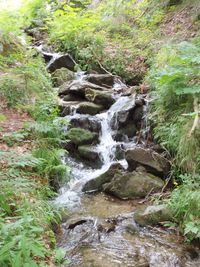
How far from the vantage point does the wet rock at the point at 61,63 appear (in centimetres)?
1018

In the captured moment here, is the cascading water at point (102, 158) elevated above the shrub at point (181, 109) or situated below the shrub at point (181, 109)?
below

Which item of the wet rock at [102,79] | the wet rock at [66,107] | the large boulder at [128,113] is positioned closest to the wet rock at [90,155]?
the large boulder at [128,113]

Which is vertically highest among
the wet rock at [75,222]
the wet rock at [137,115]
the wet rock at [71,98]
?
the wet rock at [71,98]

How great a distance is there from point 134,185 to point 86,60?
6230mm

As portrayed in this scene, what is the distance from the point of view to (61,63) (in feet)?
34.0

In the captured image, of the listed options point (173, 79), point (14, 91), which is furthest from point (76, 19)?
point (173, 79)

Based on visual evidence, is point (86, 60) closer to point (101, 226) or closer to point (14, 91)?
point (14, 91)

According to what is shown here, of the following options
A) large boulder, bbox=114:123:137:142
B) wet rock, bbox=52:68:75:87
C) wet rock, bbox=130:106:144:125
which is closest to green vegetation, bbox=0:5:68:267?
wet rock, bbox=52:68:75:87

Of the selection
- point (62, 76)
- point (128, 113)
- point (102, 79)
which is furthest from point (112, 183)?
point (62, 76)

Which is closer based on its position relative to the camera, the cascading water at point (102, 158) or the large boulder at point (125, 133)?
the cascading water at point (102, 158)

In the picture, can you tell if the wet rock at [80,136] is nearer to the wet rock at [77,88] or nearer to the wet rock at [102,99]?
the wet rock at [102,99]

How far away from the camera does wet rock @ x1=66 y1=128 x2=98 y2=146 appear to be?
22.0ft

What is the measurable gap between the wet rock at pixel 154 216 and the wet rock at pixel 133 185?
2.43 ft

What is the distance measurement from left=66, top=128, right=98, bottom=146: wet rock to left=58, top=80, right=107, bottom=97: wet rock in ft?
5.55
